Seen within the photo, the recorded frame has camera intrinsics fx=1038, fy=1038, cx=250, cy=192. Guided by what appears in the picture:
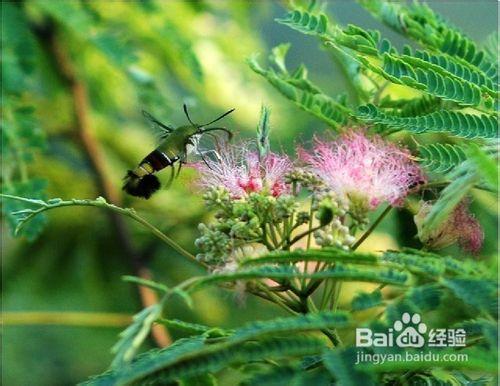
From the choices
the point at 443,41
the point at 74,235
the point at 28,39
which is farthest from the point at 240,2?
the point at 443,41

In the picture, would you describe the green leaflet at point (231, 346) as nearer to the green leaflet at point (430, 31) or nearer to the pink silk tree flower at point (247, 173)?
the pink silk tree flower at point (247, 173)

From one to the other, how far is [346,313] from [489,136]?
287 mm

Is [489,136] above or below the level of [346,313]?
above

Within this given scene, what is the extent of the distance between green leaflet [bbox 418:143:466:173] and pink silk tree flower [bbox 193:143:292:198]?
13 centimetres

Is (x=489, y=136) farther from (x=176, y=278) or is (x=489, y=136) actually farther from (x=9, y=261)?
(x=9, y=261)

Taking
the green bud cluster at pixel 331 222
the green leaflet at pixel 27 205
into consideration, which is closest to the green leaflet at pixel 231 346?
the green bud cluster at pixel 331 222

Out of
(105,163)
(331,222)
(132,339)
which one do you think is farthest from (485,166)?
(105,163)

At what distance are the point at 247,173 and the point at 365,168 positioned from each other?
0.11 metres

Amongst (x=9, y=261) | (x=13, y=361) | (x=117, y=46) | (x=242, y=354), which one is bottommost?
(x=13, y=361)

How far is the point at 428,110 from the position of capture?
42.8 inches

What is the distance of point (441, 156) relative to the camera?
0.98 meters

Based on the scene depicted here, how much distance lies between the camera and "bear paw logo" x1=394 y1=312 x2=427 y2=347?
0.80 meters

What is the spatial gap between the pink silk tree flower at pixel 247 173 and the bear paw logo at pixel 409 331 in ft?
0.66

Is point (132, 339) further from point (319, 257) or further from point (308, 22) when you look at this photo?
point (308, 22)
